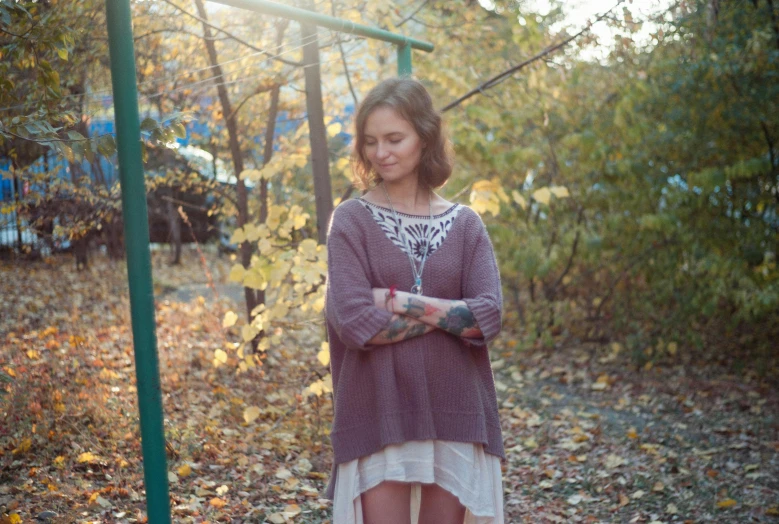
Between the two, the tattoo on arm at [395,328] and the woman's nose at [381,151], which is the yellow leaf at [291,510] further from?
the woman's nose at [381,151]

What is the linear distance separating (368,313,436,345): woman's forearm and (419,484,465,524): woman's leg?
0.46 m

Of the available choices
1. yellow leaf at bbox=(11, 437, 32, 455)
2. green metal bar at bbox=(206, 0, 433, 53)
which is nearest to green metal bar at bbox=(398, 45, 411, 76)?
green metal bar at bbox=(206, 0, 433, 53)

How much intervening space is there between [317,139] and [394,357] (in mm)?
2417

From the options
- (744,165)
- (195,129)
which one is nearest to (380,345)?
(744,165)

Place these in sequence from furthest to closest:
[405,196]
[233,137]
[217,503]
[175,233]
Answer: [175,233] → [233,137] → [217,503] → [405,196]

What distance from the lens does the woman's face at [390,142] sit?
238cm

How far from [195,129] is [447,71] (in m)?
3.91

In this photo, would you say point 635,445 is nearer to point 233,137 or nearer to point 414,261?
point 414,261

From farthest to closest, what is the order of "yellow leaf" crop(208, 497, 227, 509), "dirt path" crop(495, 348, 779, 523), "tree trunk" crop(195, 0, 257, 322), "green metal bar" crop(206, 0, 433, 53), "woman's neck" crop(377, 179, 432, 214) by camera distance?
1. "tree trunk" crop(195, 0, 257, 322)
2. "dirt path" crop(495, 348, 779, 523)
3. "yellow leaf" crop(208, 497, 227, 509)
4. "green metal bar" crop(206, 0, 433, 53)
5. "woman's neck" crop(377, 179, 432, 214)

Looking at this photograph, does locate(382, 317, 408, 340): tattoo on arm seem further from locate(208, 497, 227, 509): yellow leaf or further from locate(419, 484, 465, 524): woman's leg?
locate(208, 497, 227, 509): yellow leaf

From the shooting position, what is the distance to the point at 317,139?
14.6 ft

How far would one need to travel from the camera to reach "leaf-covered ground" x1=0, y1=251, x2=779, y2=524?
382 centimetres

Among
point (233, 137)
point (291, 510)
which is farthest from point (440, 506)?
point (233, 137)

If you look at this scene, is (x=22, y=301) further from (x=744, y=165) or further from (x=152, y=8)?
(x=744, y=165)
